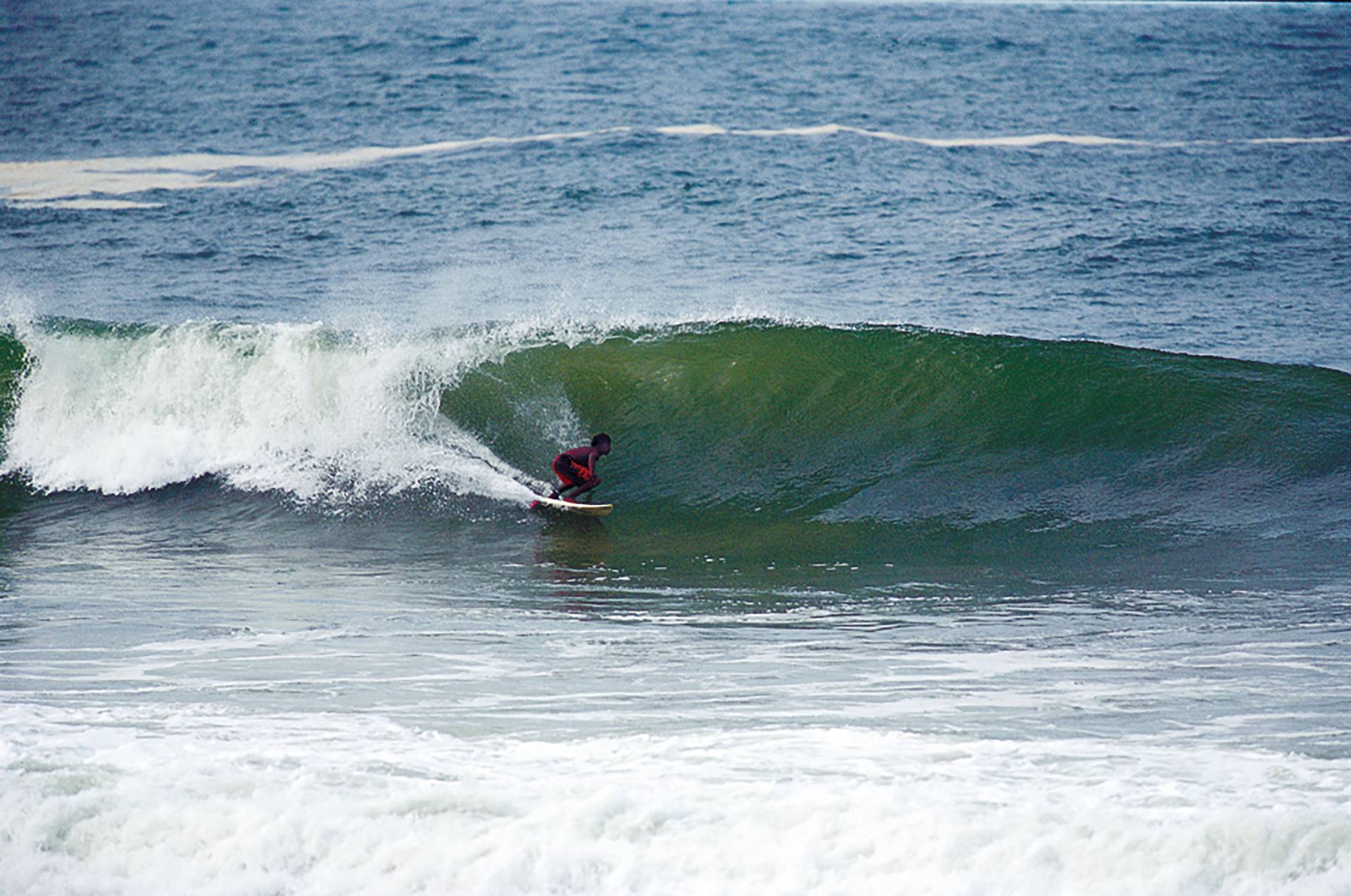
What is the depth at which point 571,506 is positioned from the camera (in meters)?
9.75

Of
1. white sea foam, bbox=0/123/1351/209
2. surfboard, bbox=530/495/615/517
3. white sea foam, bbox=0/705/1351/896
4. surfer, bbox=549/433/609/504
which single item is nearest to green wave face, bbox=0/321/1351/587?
surfboard, bbox=530/495/615/517

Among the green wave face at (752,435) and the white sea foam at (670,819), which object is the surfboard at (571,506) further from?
the white sea foam at (670,819)

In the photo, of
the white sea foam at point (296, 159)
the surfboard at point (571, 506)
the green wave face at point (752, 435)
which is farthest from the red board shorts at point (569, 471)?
the white sea foam at point (296, 159)

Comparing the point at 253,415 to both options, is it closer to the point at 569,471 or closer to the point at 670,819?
the point at 569,471

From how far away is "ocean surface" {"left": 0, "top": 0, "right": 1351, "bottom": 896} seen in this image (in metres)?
4.54

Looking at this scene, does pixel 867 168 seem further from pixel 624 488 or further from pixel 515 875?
pixel 515 875

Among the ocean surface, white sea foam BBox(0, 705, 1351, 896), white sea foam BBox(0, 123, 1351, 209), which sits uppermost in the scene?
white sea foam BBox(0, 123, 1351, 209)

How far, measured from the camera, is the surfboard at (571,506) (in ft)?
31.8

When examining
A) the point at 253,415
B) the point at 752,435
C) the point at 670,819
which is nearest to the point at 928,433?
the point at 752,435

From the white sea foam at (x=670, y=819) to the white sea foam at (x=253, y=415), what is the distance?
17.9 ft

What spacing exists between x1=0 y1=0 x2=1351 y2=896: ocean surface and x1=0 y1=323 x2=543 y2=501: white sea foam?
5 centimetres

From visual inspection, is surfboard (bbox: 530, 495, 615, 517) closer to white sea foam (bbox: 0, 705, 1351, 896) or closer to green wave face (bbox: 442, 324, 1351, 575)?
green wave face (bbox: 442, 324, 1351, 575)

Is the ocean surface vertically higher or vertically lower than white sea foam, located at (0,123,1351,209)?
lower

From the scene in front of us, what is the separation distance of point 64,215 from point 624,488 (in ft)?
52.3
